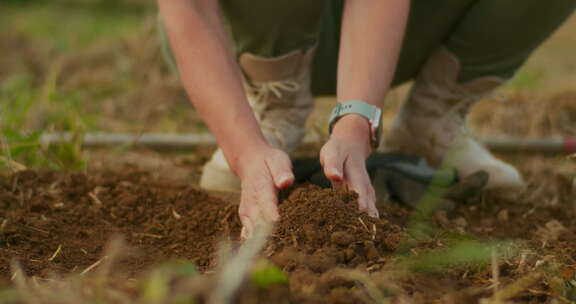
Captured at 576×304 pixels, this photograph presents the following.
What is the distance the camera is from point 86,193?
5.61ft

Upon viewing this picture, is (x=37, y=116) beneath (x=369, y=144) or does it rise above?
beneath

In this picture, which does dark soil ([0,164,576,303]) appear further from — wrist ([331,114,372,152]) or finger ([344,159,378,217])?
wrist ([331,114,372,152])

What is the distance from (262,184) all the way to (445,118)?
0.98 metres

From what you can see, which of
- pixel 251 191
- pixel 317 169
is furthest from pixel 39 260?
pixel 317 169

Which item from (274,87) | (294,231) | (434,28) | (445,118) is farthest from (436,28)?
(294,231)

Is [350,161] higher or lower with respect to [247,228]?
higher

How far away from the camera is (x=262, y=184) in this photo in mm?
1265

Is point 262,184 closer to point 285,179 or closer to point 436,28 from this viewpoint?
point 285,179

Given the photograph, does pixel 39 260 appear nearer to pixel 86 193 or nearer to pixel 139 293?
pixel 86 193

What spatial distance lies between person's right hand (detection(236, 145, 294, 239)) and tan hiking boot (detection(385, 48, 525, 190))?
0.88 m

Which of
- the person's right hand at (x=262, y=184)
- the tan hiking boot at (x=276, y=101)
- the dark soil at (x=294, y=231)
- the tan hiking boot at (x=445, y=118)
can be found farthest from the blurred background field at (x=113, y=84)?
the person's right hand at (x=262, y=184)

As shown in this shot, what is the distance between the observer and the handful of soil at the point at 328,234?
104 centimetres

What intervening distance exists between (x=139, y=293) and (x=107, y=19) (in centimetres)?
554

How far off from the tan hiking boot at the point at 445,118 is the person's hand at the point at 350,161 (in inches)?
29.4
